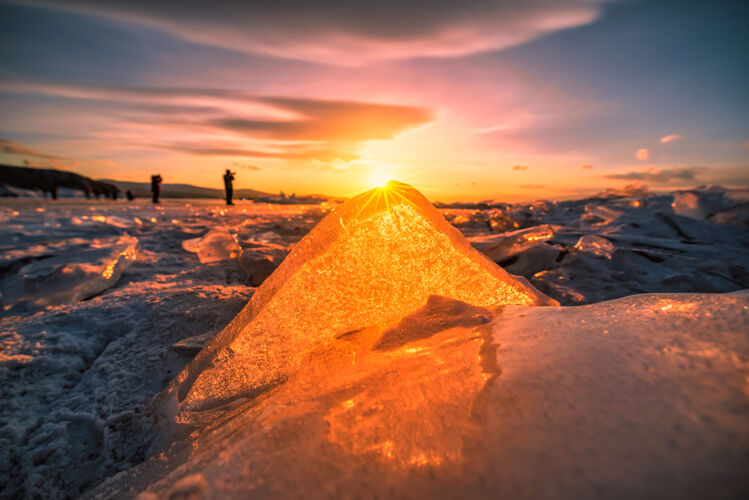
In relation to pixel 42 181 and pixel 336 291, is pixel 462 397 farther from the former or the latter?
pixel 42 181

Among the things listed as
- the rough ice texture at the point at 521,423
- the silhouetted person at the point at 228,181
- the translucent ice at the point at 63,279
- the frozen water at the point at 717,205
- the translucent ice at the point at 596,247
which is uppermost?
the silhouetted person at the point at 228,181

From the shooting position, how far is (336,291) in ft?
3.12

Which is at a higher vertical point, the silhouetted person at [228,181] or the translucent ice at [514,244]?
the silhouetted person at [228,181]

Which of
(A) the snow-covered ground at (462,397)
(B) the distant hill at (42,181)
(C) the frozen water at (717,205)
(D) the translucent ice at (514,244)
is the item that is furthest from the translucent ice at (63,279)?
Answer: (B) the distant hill at (42,181)

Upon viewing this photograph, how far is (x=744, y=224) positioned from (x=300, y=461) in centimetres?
509

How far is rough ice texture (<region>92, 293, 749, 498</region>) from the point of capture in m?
0.39

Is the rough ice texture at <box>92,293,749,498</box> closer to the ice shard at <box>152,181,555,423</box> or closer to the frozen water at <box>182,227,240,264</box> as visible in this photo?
the ice shard at <box>152,181,555,423</box>

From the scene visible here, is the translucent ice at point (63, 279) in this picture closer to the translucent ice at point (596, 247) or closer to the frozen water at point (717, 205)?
the translucent ice at point (596, 247)

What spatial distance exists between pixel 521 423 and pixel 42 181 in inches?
1195

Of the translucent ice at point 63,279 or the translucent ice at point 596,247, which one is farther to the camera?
the translucent ice at point 596,247

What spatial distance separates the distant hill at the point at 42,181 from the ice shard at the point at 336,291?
79.1ft

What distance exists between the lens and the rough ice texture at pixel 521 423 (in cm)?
39

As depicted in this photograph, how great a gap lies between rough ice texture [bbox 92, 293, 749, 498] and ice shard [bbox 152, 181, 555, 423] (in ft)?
0.52

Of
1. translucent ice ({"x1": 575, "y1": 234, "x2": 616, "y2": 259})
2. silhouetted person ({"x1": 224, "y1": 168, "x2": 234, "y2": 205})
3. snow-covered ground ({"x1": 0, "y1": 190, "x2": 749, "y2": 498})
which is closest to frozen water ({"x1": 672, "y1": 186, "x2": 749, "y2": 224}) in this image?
translucent ice ({"x1": 575, "y1": 234, "x2": 616, "y2": 259})
